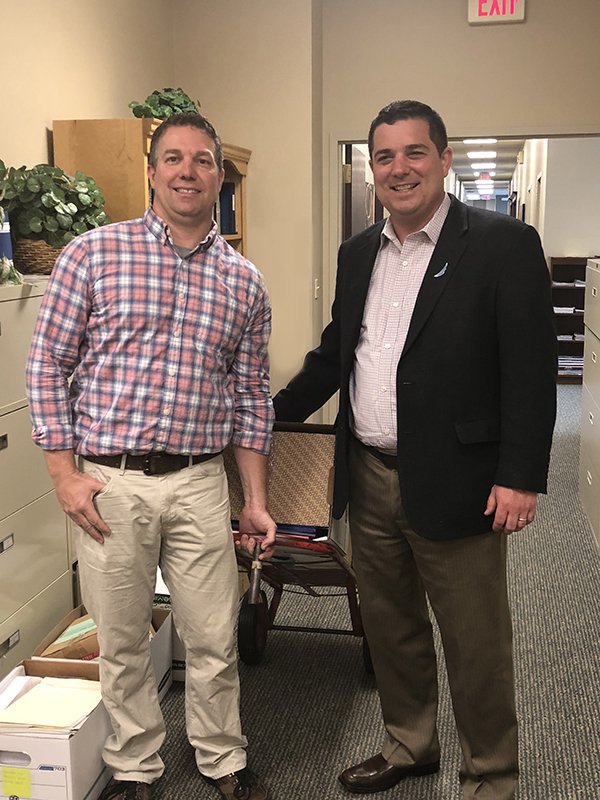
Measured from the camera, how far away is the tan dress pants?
71.4 inches

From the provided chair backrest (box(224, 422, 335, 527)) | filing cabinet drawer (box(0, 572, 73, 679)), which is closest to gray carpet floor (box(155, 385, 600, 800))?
filing cabinet drawer (box(0, 572, 73, 679))

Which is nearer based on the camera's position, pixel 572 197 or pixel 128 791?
pixel 128 791

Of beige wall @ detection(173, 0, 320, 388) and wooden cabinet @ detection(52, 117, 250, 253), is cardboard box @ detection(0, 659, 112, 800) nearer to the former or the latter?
wooden cabinet @ detection(52, 117, 250, 253)

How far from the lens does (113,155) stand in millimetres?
2992

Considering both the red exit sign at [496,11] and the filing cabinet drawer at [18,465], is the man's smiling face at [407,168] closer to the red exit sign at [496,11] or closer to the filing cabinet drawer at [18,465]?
the filing cabinet drawer at [18,465]

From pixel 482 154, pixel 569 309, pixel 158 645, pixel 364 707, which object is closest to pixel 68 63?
pixel 158 645

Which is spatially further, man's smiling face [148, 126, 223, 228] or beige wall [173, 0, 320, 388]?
beige wall [173, 0, 320, 388]

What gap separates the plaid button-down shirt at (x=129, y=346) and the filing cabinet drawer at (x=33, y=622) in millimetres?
779

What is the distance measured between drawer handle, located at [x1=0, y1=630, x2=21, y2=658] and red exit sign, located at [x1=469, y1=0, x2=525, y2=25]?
362 cm

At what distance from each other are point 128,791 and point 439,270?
1.38 m

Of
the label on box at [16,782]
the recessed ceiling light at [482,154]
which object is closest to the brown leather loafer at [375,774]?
the label on box at [16,782]

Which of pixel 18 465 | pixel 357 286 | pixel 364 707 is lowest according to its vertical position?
pixel 364 707

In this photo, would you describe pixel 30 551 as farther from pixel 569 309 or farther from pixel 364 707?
pixel 569 309

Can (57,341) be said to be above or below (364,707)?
above
